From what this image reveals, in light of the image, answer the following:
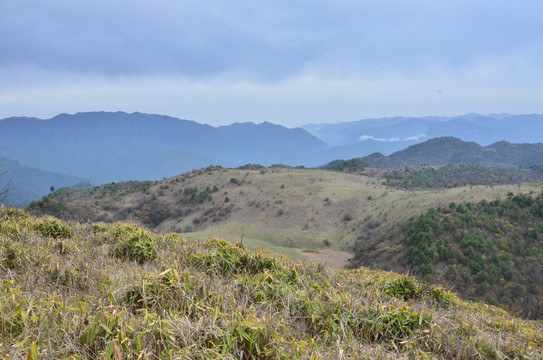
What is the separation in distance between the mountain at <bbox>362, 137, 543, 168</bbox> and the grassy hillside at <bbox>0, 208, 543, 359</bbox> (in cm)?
16085

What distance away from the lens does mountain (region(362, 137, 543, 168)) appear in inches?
6201

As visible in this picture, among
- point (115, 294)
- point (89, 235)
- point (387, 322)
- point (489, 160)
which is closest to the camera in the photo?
point (115, 294)

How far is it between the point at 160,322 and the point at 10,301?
1.51 metres

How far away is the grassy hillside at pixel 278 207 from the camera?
35.2 m

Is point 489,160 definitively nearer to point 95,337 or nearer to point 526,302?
point 526,302

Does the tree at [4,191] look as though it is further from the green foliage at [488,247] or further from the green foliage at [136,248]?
the green foliage at [488,247]

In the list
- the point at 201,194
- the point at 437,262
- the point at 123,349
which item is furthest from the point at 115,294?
the point at 201,194

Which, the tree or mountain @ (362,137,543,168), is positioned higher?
mountain @ (362,137,543,168)

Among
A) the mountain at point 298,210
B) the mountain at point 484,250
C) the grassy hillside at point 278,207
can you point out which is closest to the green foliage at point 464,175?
the mountain at point 298,210

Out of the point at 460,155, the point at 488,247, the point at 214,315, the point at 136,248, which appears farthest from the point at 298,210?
the point at 460,155

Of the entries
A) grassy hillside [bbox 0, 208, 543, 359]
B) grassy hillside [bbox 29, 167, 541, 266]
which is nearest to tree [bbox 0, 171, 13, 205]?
grassy hillside [bbox 0, 208, 543, 359]

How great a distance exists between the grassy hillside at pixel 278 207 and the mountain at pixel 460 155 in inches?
4511

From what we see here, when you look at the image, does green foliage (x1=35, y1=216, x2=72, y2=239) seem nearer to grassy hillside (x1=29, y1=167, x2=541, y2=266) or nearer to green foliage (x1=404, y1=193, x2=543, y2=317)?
green foliage (x1=404, y1=193, x2=543, y2=317)

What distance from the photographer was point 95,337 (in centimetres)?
253
